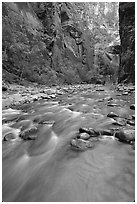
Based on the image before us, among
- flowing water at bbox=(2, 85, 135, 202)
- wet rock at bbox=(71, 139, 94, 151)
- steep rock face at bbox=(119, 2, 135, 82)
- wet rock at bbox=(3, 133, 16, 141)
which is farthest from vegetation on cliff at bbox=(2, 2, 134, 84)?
wet rock at bbox=(71, 139, 94, 151)

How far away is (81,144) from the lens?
3068mm

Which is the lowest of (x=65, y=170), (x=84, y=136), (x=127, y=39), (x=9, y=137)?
(x=65, y=170)

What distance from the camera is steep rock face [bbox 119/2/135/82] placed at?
15499 millimetres

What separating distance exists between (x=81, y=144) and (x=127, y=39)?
16746 mm

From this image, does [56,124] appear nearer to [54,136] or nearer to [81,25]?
[54,136]

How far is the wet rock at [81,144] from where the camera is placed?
9.78ft

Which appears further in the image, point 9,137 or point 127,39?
point 127,39

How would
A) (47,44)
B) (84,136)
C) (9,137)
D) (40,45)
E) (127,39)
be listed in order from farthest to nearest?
(47,44), (40,45), (127,39), (9,137), (84,136)

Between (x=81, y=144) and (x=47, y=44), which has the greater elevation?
(x=47, y=44)

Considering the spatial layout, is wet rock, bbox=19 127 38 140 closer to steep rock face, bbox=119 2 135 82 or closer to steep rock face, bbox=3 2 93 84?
steep rock face, bbox=3 2 93 84

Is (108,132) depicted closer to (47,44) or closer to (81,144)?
(81,144)

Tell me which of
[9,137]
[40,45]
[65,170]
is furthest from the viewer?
[40,45]

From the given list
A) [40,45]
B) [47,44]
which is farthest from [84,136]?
[47,44]

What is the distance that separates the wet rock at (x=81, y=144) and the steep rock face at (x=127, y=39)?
12.9 meters
